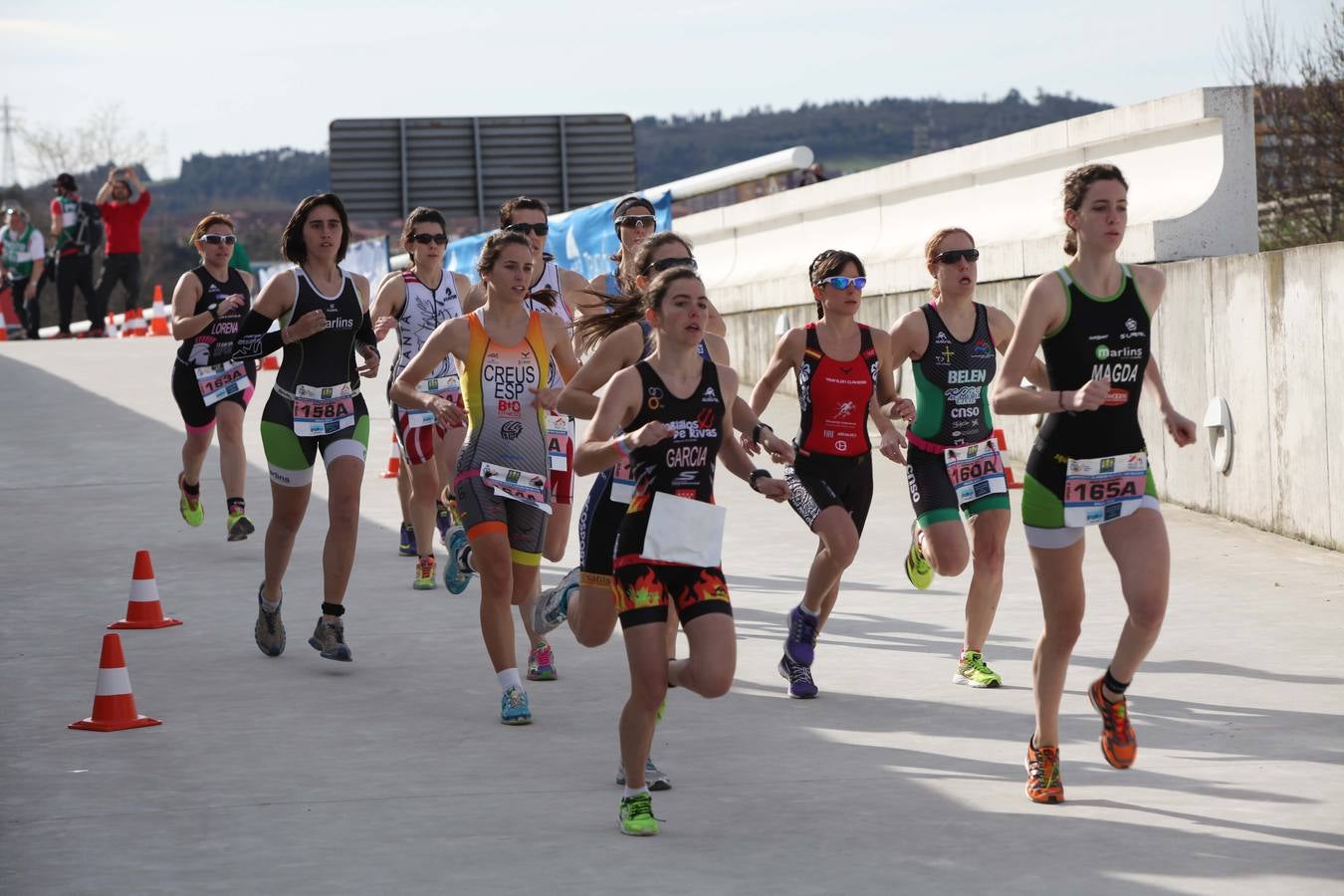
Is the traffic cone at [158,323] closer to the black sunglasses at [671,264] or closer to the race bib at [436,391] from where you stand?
the race bib at [436,391]

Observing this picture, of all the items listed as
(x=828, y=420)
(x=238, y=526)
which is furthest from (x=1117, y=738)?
(x=238, y=526)

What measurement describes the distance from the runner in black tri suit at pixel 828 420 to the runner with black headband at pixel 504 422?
0.95 meters

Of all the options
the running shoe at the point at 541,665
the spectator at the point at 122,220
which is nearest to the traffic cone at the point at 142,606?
the running shoe at the point at 541,665

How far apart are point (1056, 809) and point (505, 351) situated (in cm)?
313

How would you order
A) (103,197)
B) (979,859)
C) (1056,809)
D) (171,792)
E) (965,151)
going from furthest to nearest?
(103,197), (965,151), (171,792), (1056,809), (979,859)

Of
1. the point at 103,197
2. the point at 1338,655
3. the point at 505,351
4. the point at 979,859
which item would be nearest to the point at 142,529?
the point at 505,351

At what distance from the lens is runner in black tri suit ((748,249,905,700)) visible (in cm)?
846

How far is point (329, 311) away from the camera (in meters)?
9.43

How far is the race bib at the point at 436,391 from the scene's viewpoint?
1107cm

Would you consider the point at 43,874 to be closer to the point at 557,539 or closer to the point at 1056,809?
the point at 1056,809

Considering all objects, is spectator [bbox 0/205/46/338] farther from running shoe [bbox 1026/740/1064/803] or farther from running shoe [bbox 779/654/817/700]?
running shoe [bbox 1026/740/1064/803]

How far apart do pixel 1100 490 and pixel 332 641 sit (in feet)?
13.6

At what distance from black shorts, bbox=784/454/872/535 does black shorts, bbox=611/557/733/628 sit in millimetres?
2104

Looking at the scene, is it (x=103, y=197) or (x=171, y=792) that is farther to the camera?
(x=103, y=197)
